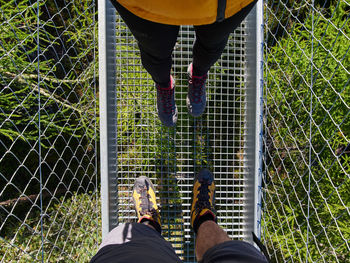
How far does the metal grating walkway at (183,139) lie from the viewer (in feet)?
3.70

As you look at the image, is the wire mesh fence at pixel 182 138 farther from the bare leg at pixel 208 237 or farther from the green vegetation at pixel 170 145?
the bare leg at pixel 208 237

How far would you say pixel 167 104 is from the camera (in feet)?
3.31

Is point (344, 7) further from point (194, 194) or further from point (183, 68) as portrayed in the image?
point (194, 194)

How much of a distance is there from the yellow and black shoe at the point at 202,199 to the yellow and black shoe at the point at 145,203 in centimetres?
16

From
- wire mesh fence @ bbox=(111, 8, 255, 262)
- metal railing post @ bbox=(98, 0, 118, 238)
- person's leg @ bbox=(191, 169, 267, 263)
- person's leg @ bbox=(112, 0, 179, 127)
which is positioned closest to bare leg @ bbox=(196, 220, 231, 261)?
person's leg @ bbox=(191, 169, 267, 263)

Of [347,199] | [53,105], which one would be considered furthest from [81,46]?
[347,199]

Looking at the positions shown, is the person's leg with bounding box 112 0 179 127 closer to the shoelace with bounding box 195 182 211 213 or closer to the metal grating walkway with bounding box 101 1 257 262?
the metal grating walkway with bounding box 101 1 257 262

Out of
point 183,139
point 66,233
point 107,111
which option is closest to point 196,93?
point 183,139

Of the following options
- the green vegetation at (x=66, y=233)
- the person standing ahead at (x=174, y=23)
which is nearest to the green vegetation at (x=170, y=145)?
the green vegetation at (x=66, y=233)

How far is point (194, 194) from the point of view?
3.76 feet

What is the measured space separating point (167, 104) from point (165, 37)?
17.1 inches

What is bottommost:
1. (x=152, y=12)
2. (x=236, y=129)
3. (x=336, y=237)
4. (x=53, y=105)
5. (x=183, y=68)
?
(x=336, y=237)

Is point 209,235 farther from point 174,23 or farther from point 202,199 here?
point 174,23

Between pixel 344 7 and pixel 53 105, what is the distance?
1.40 meters
